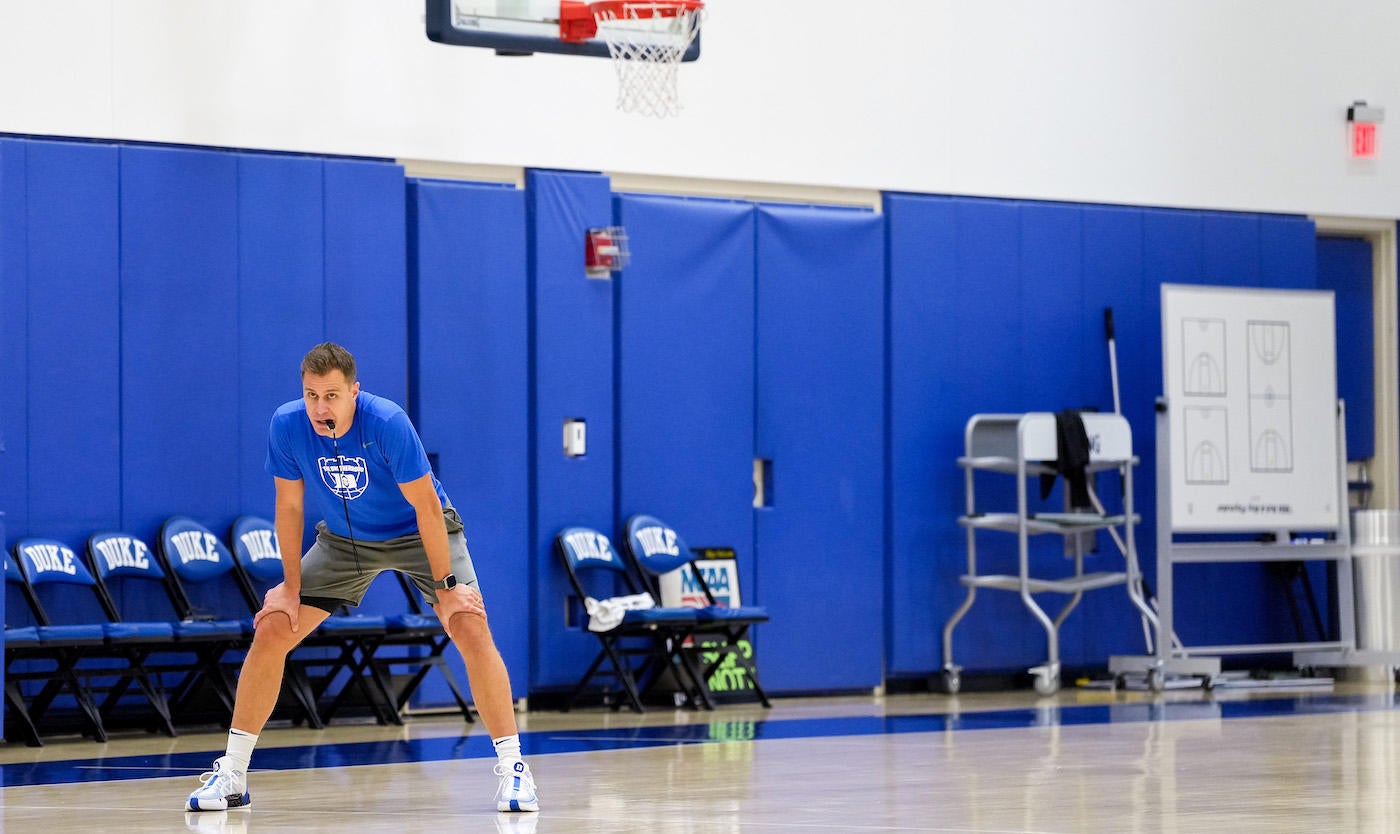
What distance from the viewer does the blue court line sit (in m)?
7.20

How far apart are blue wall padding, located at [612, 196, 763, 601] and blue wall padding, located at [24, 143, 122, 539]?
2.82 metres

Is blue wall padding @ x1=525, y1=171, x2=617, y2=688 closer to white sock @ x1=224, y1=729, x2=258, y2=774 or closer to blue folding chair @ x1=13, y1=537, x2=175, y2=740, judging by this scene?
blue folding chair @ x1=13, y1=537, x2=175, y2=740

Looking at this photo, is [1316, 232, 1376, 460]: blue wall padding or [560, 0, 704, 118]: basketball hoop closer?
[560, 0, 704, 118]: basketball hoop

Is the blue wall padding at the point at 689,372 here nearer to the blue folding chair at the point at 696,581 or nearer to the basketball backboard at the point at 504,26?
the blue folding chair at the point at 696,581

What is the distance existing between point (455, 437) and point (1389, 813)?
5883 mm

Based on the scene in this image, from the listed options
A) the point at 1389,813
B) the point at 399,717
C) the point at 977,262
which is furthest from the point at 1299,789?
the point at 977,262

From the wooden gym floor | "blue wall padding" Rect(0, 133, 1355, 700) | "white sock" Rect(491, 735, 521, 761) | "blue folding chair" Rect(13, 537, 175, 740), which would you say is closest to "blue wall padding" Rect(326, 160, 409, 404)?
"blue wall padding" Rect(0, 133, 1355, 700)

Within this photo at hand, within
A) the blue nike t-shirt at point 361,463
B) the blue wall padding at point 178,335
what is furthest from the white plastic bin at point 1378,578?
the blue nike t-shirt at point 361,463

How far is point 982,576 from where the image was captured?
11.7 meters

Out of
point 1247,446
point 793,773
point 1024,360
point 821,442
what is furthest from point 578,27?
point 1247,446

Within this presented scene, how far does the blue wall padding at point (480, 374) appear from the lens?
1014cm

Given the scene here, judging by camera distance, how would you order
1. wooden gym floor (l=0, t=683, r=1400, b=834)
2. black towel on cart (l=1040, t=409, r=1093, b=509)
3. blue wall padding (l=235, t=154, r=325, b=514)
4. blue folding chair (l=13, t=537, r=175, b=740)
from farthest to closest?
black towel on cart (l=1040, t=409, r=1093, b=509), blue wall padding (l=235, t=154, r=325, b=514), blue folding chair (l=13, t=537, r=175, b=740), wooden gym floor (l=0, t=683, r=1400, b=834)

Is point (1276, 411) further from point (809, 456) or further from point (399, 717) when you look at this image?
point (399, 717)

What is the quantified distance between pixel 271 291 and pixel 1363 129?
755cm
